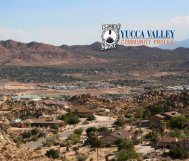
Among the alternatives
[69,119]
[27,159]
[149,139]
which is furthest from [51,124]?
[27,159]

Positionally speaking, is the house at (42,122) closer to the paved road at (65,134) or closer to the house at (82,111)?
the paved road at (65,134)

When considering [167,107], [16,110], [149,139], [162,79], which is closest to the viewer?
[149,139]

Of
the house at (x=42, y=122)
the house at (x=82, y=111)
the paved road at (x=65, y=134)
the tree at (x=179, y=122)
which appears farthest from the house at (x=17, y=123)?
the tree at (x=179, y=122)

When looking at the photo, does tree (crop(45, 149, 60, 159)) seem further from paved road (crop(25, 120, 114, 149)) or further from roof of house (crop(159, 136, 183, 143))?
roof of house (crop(159, 136, 183, 143))

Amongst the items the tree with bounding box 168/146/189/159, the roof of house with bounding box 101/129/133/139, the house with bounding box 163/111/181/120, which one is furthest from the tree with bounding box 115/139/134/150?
the house with bounding box 163/111/181/120

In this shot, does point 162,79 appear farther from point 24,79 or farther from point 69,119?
point 69,119

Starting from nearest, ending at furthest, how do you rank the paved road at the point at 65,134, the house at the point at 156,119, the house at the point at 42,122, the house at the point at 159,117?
the paved road at the point at 65,134
the house at the point at 156,119
the house at the point at 159,117
the house at the point at 42,122
